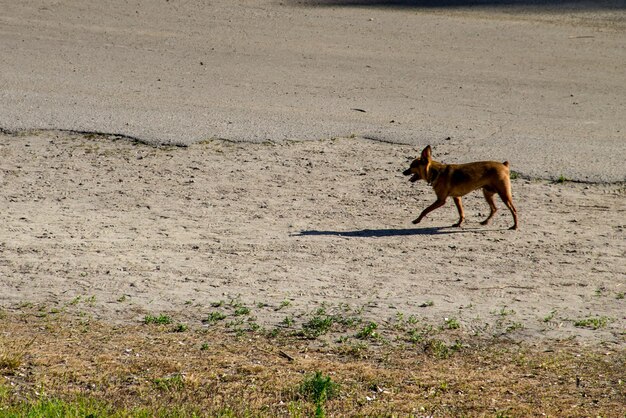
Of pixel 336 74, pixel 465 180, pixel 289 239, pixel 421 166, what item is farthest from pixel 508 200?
pixel 336 74

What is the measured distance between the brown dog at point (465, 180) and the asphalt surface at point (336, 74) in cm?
149

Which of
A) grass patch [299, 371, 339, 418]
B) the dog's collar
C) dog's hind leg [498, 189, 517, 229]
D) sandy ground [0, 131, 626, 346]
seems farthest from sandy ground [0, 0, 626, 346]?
grass patch [299, 371, 339, 418]

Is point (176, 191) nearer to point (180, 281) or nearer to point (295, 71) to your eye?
point (180, 281)

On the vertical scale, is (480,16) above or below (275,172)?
above

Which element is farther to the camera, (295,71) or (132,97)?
(295,71)

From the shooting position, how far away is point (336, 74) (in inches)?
615

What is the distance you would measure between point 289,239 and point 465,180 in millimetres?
1869

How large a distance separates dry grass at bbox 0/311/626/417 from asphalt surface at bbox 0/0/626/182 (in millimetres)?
4708

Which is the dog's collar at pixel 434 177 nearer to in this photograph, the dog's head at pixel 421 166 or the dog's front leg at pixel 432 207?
the dog's head at pixel 421 166

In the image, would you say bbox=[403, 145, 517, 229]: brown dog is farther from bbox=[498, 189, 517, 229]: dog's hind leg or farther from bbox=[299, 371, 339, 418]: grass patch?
bbox=[299, 371, 339, 418]: grass patch

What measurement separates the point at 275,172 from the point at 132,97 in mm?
3601

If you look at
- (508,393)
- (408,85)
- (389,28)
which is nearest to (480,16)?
(389,28)

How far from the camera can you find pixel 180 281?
860 centimetres

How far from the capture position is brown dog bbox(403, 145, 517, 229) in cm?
995
